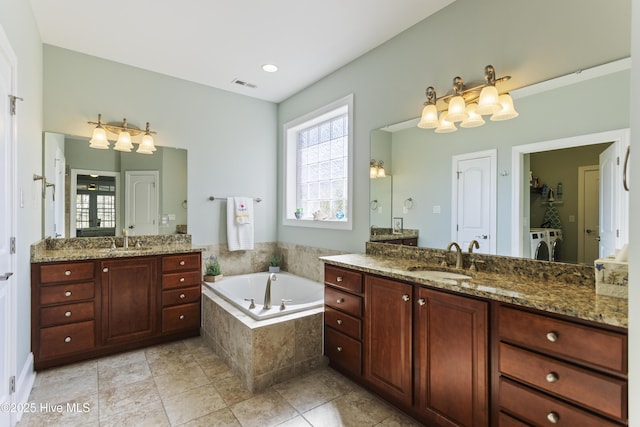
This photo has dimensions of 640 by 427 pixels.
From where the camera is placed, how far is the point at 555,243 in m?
1.75

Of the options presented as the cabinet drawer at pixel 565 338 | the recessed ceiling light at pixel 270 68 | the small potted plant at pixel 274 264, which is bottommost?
the small potted plant at pixel 274 264

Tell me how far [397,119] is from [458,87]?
1.93 feet

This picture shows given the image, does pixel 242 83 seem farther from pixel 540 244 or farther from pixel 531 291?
pixel 531 291

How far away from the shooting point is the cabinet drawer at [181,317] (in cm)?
299

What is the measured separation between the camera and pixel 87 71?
2.98 metres

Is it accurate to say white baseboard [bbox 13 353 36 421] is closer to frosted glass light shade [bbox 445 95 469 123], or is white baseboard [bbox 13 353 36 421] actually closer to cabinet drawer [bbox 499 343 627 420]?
cabinet drawer [bbox 499 343 627 420]

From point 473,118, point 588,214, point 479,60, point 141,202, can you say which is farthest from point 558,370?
point 141,202

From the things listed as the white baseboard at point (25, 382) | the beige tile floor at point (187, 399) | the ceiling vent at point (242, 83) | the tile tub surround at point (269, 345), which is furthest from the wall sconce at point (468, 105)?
the white baseboard at point (25, 382)

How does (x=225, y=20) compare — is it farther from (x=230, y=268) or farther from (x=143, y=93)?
(x=230, y=268)

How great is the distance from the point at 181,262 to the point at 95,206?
983mm

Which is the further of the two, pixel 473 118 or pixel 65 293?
pixel 65 293

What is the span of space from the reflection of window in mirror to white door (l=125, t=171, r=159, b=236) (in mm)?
129

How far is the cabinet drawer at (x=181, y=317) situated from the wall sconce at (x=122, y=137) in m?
1.64

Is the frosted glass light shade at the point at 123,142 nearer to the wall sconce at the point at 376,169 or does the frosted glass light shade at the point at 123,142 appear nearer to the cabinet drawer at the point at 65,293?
the cabinet drawer at the point at 65,293
